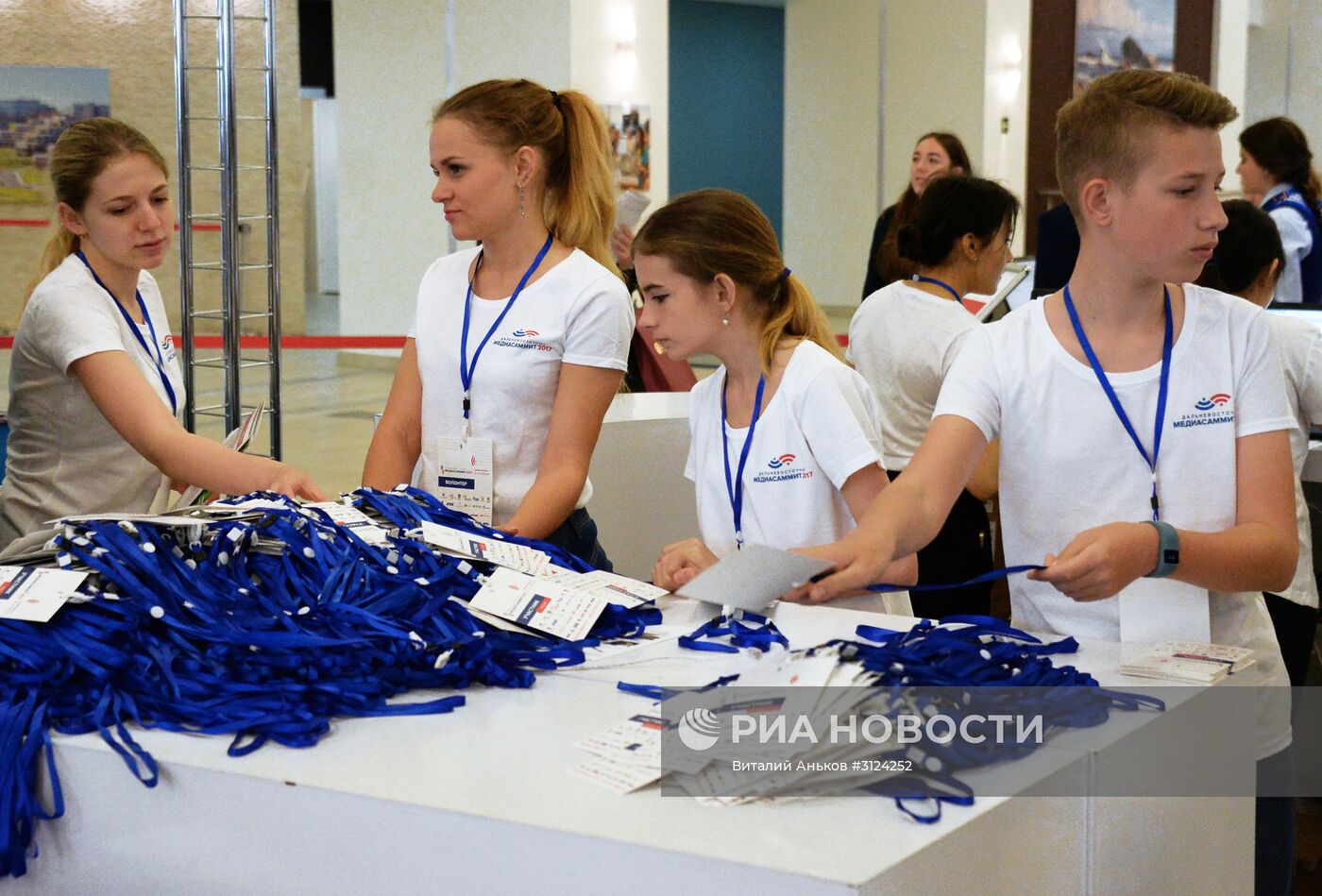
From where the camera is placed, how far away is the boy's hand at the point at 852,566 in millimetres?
1657

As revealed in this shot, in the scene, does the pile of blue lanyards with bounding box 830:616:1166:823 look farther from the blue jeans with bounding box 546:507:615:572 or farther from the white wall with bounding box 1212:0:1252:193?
the white wall with bounding box 1212:0:1252:193

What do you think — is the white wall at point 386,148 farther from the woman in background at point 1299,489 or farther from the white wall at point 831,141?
the woman in background at point 1299,489

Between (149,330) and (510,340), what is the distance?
0.79 metres

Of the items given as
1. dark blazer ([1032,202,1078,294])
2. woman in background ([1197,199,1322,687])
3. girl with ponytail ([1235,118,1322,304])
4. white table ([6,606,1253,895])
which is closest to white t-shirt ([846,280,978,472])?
woman in background ([1197,199,1322,687])

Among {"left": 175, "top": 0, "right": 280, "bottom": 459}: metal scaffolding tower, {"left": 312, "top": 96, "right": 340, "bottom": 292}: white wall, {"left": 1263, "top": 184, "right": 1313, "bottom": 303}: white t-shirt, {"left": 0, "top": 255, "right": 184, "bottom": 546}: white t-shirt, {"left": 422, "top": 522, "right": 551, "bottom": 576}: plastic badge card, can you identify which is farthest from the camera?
{"left": 312, "top": 96, "right": 340, "bottom": 292}: white wall

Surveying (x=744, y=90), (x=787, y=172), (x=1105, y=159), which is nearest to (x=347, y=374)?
(x=787, y=172)

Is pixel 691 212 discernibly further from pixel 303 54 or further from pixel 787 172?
pixel 303 54

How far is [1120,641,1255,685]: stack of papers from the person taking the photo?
56.9 inches

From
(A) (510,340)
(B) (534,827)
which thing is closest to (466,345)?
(A) (510,340)

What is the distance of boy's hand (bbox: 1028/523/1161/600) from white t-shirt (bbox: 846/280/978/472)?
5.82 ft

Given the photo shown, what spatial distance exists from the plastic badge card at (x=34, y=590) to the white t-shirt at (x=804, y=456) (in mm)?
991

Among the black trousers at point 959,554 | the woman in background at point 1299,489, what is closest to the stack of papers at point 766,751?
the woman in background at point 1299,489

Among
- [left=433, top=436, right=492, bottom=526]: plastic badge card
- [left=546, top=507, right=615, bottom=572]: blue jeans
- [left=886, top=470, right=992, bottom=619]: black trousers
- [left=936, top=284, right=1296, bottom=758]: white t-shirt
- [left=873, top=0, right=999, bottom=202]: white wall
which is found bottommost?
[left=886, top=470, right=992, bottom=619]: black trousers

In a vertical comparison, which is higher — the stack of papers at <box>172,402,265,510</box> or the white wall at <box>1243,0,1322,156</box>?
the white wall at <box>1243,0,1322,156</box>
